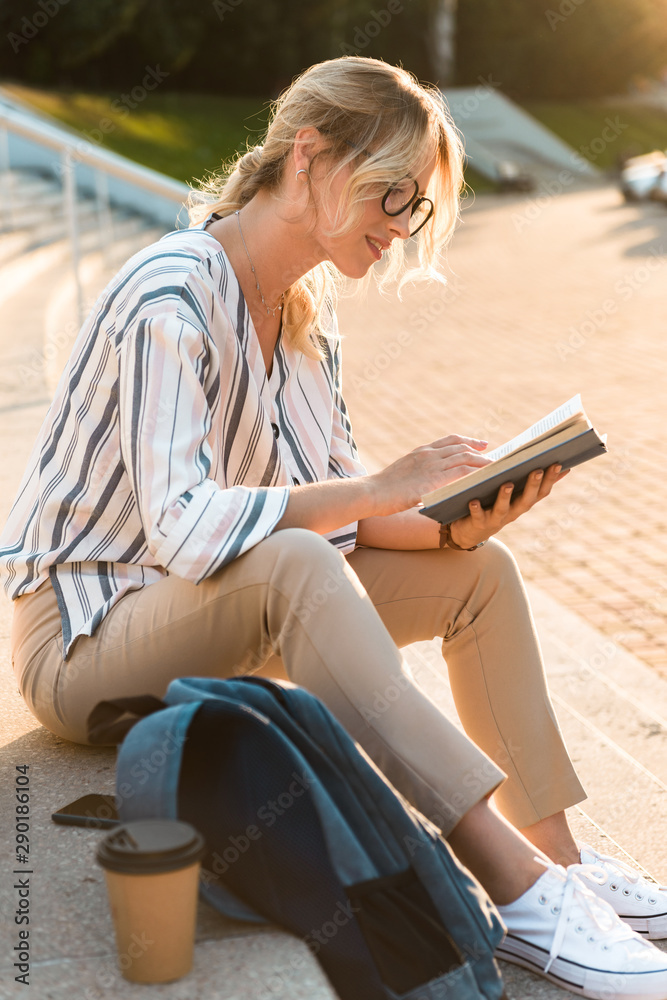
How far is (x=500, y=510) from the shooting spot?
80.0 inches

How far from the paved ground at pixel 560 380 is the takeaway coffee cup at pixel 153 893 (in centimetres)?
266

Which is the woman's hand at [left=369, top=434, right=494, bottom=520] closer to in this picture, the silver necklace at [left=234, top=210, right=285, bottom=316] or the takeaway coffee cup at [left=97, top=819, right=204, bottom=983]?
the silver necklace at [left=234, top=210, right=285, bottom=316]

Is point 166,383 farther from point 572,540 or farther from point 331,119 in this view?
point 572,540

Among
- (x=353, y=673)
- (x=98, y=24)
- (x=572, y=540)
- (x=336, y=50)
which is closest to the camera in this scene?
(x=353, y=673)

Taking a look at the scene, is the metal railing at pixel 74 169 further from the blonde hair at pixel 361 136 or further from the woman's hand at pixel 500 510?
the woman's hand at pixel 500 510

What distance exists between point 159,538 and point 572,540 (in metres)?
3.58

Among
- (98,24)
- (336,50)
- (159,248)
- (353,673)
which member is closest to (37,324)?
(159,248)

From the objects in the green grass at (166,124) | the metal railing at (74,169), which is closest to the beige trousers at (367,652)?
the metal railing at (74,169)

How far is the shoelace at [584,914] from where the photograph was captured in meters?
1.68

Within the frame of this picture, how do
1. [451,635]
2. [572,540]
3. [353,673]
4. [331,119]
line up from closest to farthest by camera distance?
[353,673]
[331,119]
[451,635]
[572,540]

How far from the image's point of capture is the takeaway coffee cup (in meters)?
1.29

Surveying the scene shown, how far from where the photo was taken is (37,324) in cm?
642

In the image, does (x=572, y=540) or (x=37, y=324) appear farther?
(x=37, y=324)

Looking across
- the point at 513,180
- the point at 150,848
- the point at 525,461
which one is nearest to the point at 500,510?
the point at 525,461
